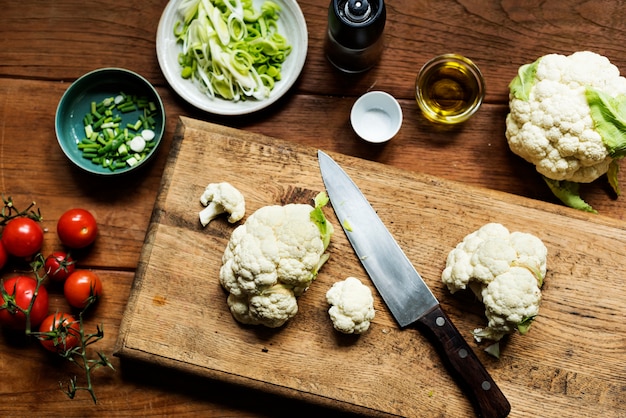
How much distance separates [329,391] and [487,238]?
1.96 ft

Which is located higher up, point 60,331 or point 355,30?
point 355,30

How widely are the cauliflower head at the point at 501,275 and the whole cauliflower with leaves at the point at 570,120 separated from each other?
0.83 ft

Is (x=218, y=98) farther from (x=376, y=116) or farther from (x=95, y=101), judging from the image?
(x=376, y=116)

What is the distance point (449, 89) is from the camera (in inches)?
69.4

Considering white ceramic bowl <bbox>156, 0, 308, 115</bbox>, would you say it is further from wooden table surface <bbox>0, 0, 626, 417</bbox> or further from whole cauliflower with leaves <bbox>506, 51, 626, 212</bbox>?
whole cauliflower with leaves <bbox>506, 51, 626, 212</bbox>

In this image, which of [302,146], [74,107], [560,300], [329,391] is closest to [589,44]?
[560,300]

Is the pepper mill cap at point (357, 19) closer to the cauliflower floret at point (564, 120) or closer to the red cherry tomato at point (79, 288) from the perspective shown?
the cauliflower floret at point (564, 120)

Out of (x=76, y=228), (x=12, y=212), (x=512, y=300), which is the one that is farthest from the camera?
(x=12, y=212)

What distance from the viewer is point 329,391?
1.53 metres

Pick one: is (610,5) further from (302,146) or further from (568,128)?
(302,146)

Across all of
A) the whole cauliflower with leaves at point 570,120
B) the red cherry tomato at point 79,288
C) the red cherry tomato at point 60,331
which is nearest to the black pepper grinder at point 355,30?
the whole cauliflower with leaves at point 570,120

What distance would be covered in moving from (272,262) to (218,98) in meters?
0.59

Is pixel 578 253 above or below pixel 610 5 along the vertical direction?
below

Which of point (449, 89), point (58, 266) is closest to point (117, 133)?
point (58, 266)
